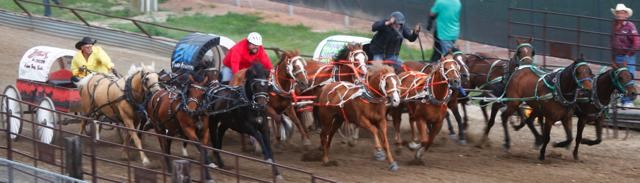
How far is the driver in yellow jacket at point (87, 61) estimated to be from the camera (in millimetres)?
20250

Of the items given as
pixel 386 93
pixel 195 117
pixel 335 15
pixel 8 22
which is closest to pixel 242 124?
pixel 195 117

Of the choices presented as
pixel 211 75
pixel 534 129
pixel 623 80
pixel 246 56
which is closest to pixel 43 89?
→ pixel 246 56

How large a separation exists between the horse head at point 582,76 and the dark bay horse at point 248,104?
455cm

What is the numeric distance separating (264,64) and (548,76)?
14.0 feet

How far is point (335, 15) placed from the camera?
114ft

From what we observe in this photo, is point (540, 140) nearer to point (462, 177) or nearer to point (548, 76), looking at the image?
point (548, 76)

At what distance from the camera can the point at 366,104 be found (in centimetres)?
1811

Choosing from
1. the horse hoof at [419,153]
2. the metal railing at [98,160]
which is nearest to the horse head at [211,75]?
the metal railing at [98,160]

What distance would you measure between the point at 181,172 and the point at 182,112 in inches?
159

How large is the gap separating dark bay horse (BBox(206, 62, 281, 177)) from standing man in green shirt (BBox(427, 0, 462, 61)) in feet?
16.4

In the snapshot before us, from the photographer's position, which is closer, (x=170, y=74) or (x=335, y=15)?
(x=170, y=74)

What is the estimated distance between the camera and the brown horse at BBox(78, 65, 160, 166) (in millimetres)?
18375

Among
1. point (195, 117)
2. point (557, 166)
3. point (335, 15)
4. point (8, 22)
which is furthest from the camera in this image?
point (335, 15)

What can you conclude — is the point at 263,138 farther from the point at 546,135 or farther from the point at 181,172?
the point at 546,135
